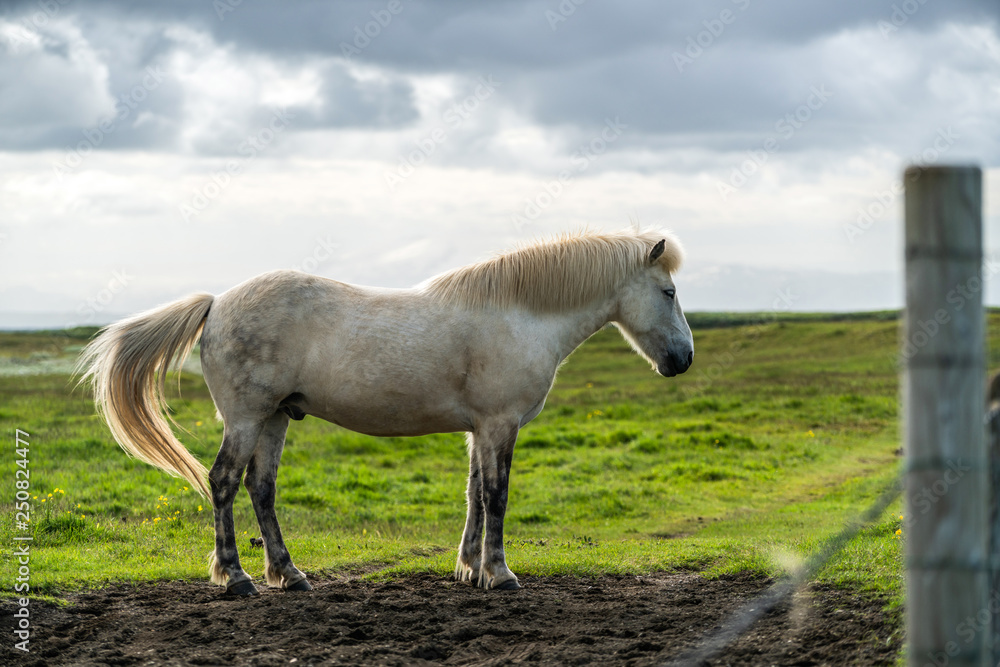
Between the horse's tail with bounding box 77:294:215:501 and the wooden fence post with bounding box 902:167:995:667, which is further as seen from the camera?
the horse's tail with bounding box 77:294:215:501

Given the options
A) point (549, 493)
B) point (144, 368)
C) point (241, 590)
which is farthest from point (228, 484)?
point (549, 493)

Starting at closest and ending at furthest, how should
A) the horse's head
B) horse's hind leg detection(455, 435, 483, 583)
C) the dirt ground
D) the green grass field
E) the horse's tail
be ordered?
the dirt ground
the horse's tail
horse's hind leg detection(455, 435, 483, 583)
the horse's head
the green grass field

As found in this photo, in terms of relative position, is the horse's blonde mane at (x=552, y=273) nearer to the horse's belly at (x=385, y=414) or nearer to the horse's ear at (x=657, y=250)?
the horse's ear at (x=657, y=250)

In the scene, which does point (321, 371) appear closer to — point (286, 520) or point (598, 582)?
point (598, 582)

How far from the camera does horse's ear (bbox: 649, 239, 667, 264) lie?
6.96 metres

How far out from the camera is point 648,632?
525cm

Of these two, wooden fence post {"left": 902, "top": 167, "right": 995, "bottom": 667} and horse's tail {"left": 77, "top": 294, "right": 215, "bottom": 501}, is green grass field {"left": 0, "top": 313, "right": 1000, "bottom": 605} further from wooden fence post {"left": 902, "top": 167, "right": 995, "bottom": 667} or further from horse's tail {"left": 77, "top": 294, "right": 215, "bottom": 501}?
wooden fence post {"left": 902, "top": 167, "right": 995, "bottom": 667}

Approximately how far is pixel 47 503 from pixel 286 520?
8.61 feet

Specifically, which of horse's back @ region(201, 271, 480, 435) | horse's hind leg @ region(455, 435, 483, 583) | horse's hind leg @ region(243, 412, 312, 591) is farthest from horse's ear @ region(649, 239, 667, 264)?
horse's hind leg @ region(243, 412, 312, 591)

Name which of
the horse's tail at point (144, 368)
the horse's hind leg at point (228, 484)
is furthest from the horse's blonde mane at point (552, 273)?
the horse's tail at point (144, 368)

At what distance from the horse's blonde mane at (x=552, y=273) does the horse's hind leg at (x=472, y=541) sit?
1.34 meters

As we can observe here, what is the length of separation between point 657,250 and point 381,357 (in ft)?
8.24

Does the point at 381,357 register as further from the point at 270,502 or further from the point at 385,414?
the point at 270,502

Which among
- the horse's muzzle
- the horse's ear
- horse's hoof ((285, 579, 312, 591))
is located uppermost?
the horse's ear
